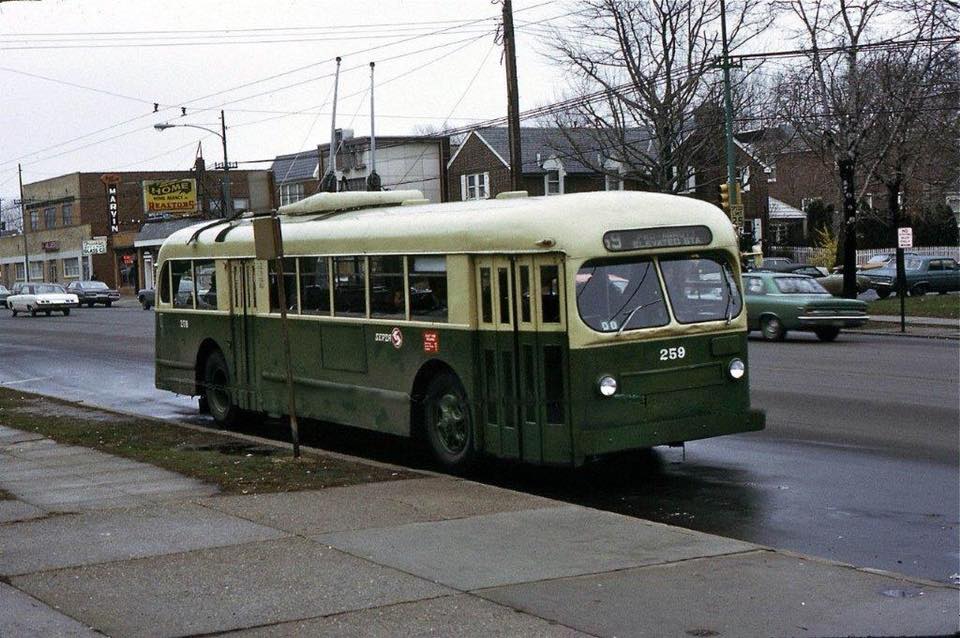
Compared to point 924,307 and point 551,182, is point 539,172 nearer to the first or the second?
point 551,182

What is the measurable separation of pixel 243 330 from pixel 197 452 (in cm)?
277

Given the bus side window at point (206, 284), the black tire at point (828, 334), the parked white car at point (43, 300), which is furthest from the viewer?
the parked white car at point (43, 300)

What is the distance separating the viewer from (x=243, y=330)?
658 inches

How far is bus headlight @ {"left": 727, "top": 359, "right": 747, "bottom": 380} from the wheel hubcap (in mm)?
2509

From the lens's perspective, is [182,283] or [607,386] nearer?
[607,386]

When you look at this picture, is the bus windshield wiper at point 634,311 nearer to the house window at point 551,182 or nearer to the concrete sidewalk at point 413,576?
the concrete sidewalk at point 413,576

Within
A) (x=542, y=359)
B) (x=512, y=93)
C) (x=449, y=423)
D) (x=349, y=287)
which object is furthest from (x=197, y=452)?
(x=512, y=93)

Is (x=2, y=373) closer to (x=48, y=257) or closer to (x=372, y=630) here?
(x=372, y=630)

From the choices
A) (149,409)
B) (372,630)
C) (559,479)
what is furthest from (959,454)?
(149,409)

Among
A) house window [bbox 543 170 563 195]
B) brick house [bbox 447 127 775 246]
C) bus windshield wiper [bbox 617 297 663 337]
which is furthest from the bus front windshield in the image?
house window [bbox 543 170 563 195]

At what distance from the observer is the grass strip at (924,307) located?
37.5 meters

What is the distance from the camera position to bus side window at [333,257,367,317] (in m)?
14.1

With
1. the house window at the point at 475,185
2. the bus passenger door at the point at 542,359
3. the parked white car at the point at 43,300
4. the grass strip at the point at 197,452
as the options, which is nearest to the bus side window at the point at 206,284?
the grass strip at the point at 197,452

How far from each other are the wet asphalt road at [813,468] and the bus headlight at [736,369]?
945mm
